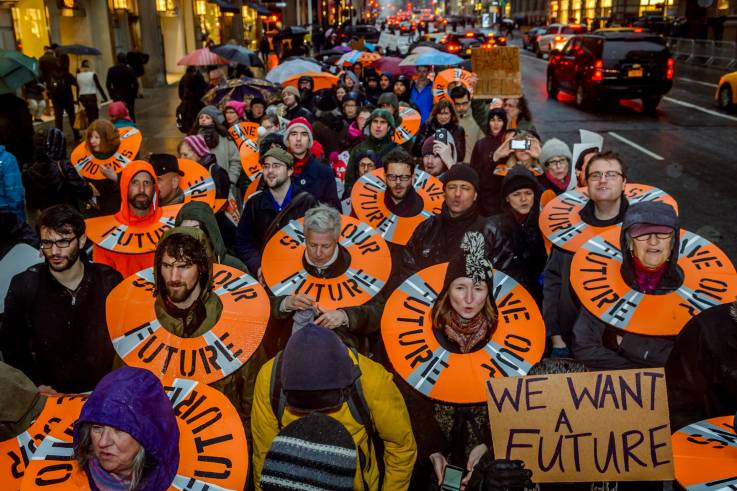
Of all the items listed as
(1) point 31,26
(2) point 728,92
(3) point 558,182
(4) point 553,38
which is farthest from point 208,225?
(4) point 553,38

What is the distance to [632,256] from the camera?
A: 11.2 ft

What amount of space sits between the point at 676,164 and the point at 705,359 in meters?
10.5

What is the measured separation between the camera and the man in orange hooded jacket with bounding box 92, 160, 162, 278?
441 cm

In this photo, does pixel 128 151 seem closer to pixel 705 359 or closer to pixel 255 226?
pixel 255 226

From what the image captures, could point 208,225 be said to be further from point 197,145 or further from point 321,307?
point 197,145

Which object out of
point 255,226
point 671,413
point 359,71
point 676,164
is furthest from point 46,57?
point 671,413

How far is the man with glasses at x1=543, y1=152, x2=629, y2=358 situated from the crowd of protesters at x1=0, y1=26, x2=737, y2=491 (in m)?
0.01

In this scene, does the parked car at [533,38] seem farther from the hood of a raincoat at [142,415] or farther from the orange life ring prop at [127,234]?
the hood of a raincoat at [142,415]

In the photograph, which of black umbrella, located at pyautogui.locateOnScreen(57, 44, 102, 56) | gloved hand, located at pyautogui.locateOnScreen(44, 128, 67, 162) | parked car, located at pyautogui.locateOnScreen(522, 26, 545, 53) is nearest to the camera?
gloved hand, located at pyautogui.locateOnScreen(44, 128, 67, 162)

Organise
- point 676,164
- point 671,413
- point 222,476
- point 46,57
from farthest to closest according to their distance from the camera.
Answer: point 46,57 → point 676,164 → point 671,413 → point 222,476

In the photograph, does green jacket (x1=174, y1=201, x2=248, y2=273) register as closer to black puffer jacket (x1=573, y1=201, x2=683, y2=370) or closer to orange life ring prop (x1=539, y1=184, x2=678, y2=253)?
orange life ring prop (x1=539, y1=184, x2=678, y2=253)

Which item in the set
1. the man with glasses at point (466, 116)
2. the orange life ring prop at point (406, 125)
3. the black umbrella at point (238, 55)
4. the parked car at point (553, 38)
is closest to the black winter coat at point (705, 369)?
the orange life ring prop at point (406, 125)

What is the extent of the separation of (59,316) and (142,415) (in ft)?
4.98

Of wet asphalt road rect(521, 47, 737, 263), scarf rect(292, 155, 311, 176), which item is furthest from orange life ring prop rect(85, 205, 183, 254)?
wet asphalt road rect(521, 47, 737, 263)
